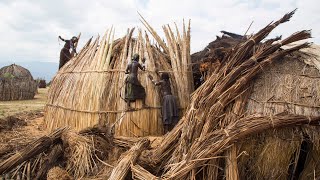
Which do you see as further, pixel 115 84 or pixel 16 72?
pixel 16 72

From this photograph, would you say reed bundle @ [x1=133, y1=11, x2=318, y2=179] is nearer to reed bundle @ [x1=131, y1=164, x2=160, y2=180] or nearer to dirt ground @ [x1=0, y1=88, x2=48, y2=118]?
reed bundle @ [x1=131, y1=164, x2=160, y2=180]

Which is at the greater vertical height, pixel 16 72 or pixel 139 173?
pixel 16 72

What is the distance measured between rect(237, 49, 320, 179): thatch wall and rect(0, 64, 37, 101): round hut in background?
60.4 feet

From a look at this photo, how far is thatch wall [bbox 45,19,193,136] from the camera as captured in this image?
8.39 metres

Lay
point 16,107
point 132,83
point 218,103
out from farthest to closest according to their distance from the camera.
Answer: point 16,107 → point 132,83 → point 218,103

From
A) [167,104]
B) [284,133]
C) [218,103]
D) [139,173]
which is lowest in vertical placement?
[139,173]

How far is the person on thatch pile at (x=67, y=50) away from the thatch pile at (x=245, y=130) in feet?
19.0

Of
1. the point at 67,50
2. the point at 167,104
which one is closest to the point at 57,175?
the point at 167,104

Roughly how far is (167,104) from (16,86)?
1559cm

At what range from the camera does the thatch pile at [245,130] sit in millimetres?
4578

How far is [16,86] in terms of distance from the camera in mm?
21047

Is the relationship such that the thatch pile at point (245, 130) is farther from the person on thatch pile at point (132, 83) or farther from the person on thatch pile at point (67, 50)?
the person on thatch pile at point (67, 50)

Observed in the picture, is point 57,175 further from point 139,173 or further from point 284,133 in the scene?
point 284,133

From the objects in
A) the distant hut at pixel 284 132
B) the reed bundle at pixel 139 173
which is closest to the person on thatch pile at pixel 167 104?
the distant hut at pixel 284 132
